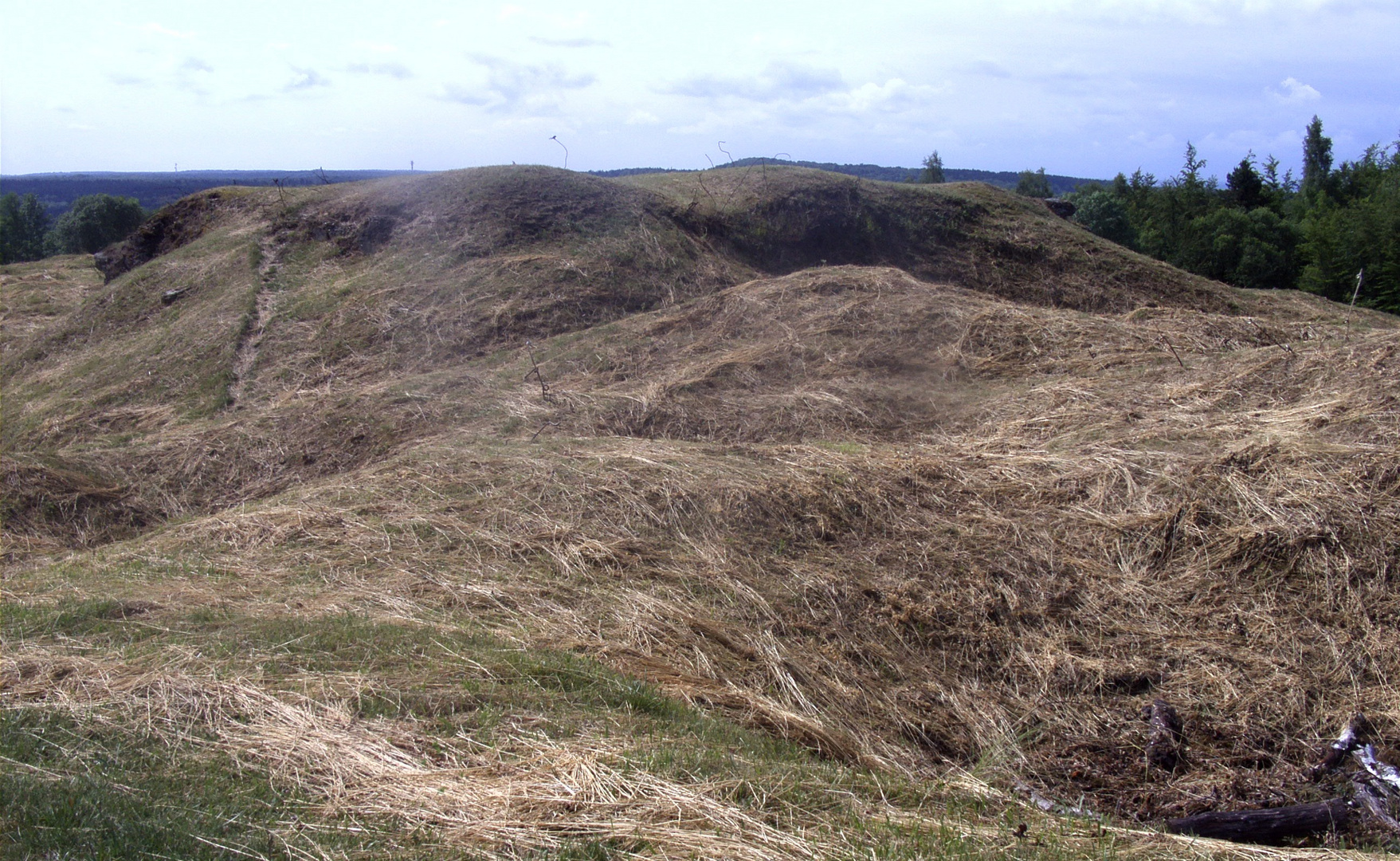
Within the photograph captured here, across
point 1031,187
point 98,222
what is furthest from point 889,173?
point 98,222

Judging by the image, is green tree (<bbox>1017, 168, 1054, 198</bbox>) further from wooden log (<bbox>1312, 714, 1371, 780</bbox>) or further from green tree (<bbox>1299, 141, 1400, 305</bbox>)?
wooden log (<bbox>1312, 714, 1371, 780</bbox>)

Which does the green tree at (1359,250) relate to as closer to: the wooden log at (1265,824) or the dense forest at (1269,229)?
the dense forest at (1269,229)

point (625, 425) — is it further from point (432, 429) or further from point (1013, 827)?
point (1013, 827)

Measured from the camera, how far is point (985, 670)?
16.5ft

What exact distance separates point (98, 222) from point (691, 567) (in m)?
36.5

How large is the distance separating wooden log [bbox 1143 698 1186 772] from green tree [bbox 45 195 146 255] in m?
37.3

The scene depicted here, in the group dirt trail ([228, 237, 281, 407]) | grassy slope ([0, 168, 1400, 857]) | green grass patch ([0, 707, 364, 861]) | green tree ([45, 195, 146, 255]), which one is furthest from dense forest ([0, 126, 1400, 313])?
green grass patch ([0, 707, 364, 861])

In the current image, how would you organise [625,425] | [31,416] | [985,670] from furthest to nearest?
[31,416] < [625,425] < [985,670]

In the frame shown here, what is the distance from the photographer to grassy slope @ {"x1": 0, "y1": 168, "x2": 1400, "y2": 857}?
3164 mm

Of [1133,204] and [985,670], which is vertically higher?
[1133,204]

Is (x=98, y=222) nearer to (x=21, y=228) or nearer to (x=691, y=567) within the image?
(x=21, y=228)

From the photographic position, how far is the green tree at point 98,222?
32.7m

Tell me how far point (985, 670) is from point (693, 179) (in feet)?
49.2

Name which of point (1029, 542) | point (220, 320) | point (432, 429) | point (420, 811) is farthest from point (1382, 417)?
point (220, 320)
